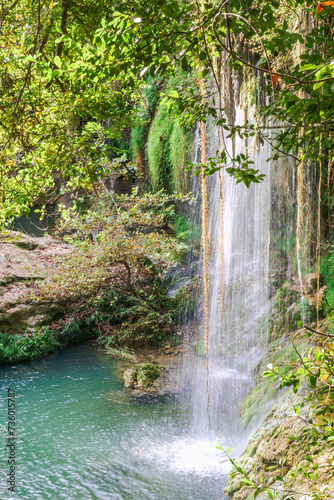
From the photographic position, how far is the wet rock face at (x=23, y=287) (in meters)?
7.74

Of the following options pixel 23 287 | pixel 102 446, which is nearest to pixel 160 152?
pixel 23 287

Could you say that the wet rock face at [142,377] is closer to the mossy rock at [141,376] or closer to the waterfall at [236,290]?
the mossy rock at [141,376]

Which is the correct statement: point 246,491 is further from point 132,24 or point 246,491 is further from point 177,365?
point 177,365

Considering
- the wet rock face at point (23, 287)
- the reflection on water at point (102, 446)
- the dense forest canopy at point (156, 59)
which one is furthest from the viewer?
the wet rock face at point (23, 287)

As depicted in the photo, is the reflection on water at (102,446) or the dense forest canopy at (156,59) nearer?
the dense forest canopy at (156,59)

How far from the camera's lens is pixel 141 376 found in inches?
247

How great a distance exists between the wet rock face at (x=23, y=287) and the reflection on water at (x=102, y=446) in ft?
4.35

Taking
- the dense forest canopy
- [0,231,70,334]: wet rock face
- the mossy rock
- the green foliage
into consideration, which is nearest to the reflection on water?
the mossy rock

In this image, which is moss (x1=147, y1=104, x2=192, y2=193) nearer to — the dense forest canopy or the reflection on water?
the reflection on water

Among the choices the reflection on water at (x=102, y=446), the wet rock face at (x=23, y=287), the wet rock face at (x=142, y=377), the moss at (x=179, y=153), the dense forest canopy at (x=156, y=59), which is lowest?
the reflection on water at (x=102, y=446)

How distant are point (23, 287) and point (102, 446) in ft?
14.9

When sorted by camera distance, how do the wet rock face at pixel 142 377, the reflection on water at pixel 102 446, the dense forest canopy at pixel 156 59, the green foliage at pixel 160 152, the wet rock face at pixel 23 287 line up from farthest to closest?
the green foliage at pixel 160 152
the wet rock face at pixel 23 287
the wet rock face at pixel 142 377
the reflection on water at pixel 102 446
the dense forest canopy at pixel 156 59

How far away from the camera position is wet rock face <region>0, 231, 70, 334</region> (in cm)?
774

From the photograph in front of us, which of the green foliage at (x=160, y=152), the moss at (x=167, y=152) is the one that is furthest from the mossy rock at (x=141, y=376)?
the green foliage at (x=160, y=152)
